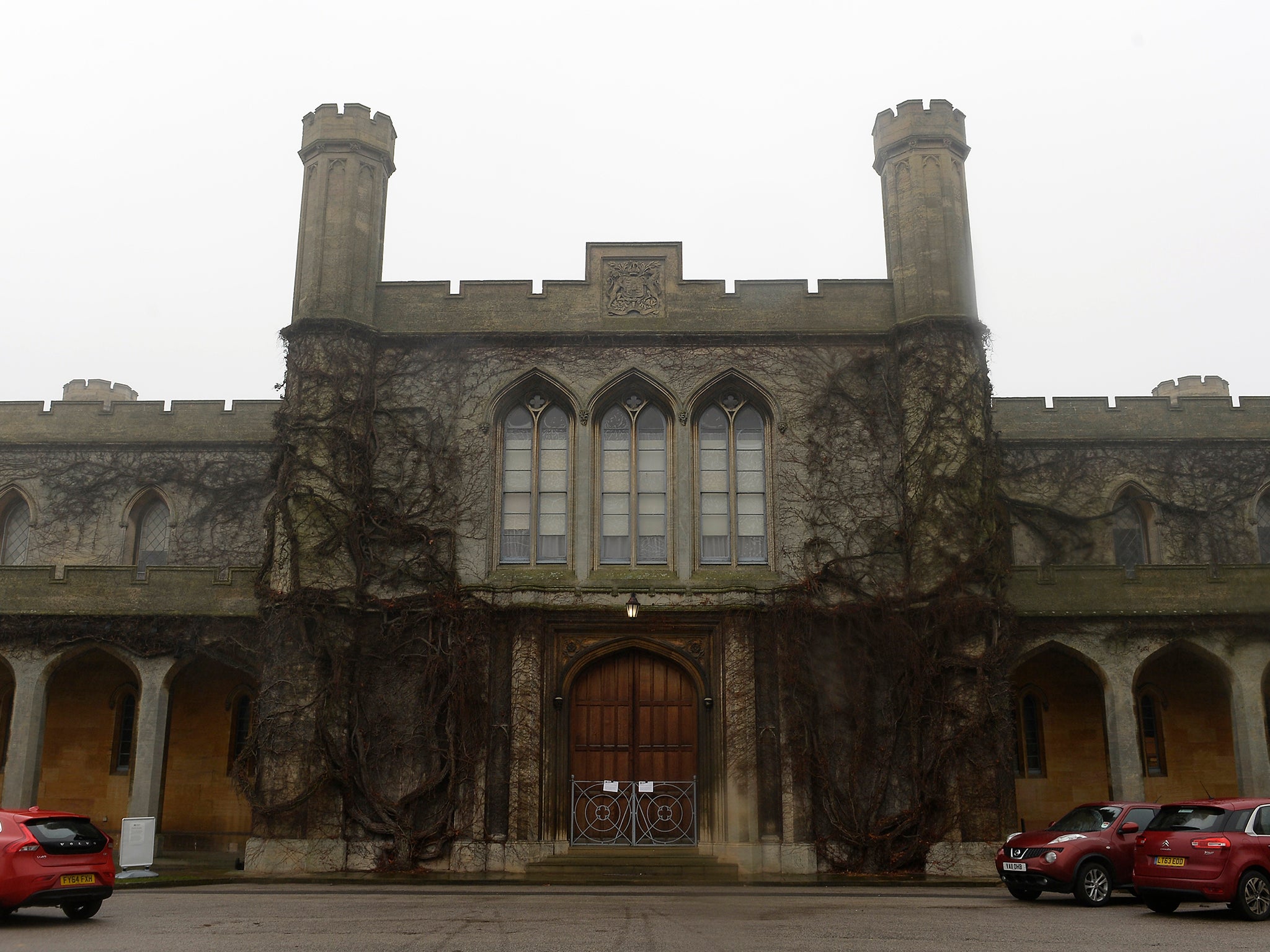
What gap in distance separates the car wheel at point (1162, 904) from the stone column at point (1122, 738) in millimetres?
5200

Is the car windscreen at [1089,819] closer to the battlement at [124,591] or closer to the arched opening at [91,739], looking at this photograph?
the battlement at [124,591]

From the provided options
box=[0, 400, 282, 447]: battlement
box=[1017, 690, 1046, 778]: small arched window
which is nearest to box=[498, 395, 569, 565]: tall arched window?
box=[0, 400, 282, 447]: battlement

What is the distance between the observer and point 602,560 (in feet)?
63.4

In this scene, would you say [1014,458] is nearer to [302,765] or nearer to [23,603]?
[302,765]

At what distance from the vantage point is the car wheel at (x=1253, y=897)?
11.4m

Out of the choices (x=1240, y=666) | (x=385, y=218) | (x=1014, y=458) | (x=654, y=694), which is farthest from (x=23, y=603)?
(x=1240, y=666)

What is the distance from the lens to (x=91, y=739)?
2148 cm

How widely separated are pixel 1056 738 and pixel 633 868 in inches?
350

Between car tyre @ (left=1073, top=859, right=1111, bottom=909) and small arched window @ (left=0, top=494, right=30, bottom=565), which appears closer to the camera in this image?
car tyre @ (left=1073, top=859, right=1111, bottom=909)

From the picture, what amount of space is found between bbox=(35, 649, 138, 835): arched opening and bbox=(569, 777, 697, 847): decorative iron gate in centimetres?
895

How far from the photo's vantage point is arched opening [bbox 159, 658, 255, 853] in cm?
2094

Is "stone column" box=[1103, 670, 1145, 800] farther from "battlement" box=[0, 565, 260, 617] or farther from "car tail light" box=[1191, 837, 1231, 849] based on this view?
"battlement" box=[0, 565, 260, 617]

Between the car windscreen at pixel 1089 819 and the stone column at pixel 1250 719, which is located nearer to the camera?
the car windscreen at pixel 1089 819

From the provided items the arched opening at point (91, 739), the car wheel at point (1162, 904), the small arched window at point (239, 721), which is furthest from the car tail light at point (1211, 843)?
the arched opening at point (91, 739)
